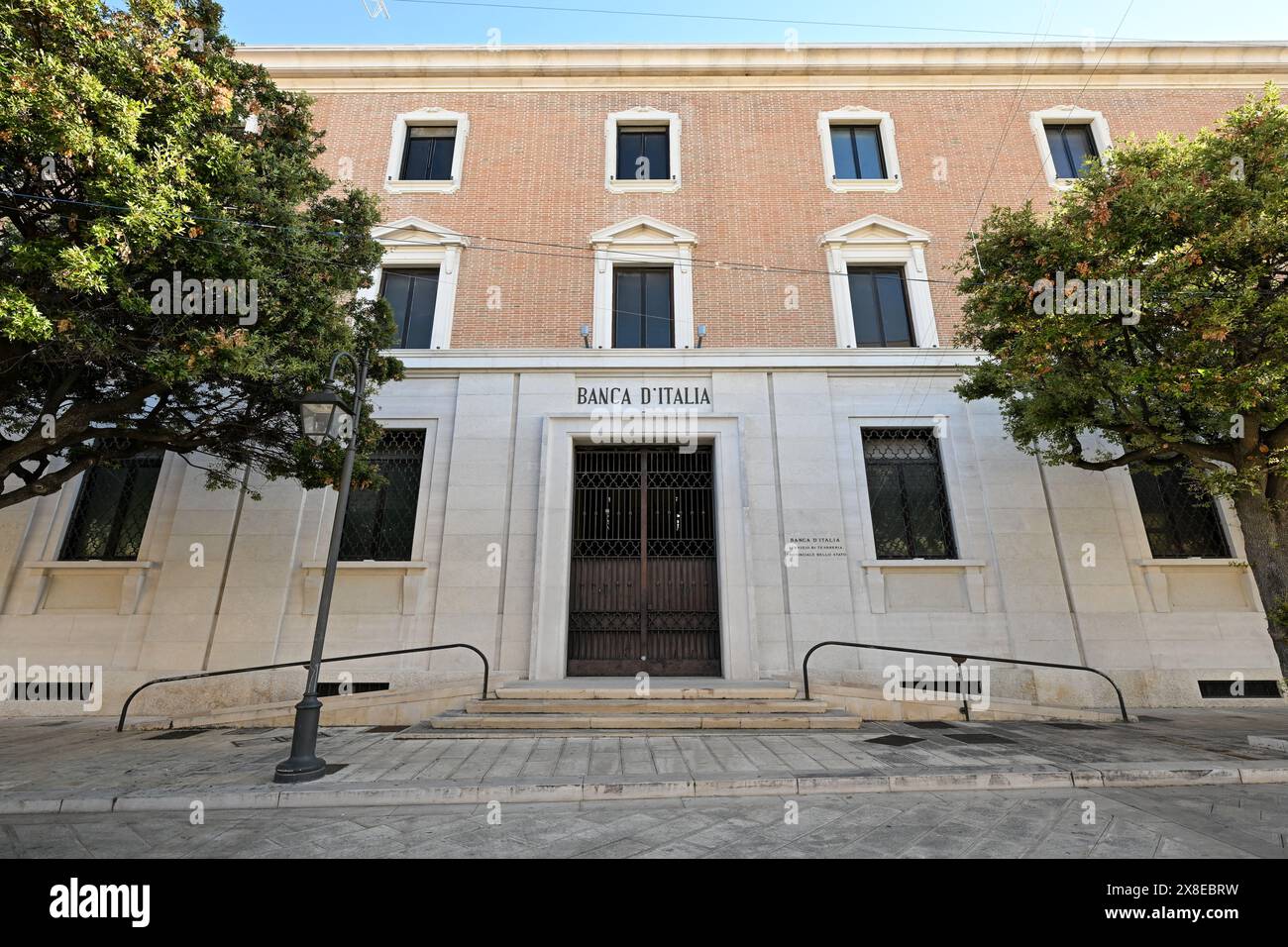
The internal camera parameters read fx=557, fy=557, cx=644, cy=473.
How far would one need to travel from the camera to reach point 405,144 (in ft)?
45.4

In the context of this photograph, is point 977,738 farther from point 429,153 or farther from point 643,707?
point 429,153

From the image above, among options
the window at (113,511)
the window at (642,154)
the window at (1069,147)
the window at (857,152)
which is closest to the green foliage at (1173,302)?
the window at (857,152)

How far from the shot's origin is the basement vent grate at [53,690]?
31.0 feet

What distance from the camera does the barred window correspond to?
10.5 meters

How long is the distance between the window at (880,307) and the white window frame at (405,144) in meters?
9.57

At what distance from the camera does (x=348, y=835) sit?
4.06 m

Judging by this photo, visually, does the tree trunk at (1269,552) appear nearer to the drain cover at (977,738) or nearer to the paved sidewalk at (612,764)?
the paved sidewalk at (612,764)

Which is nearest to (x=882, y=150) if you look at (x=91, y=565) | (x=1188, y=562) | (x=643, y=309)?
(x=643, y=309)

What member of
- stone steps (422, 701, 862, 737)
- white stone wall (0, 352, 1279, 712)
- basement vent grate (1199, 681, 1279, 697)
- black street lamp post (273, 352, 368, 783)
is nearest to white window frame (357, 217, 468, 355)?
white stone wall (0, 352, 1279, 712)

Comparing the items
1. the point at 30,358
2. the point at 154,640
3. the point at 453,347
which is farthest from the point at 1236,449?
the point at 154,640

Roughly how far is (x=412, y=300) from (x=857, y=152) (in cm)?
1124

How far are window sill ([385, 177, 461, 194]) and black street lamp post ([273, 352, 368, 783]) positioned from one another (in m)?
8.22

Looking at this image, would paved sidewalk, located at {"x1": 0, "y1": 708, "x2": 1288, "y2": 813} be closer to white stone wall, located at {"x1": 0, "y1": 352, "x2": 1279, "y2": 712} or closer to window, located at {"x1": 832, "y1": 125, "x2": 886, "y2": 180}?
white stone wall, located at {"x1": 0, "y1": 352, "x2": 1279, "y2": 712}
